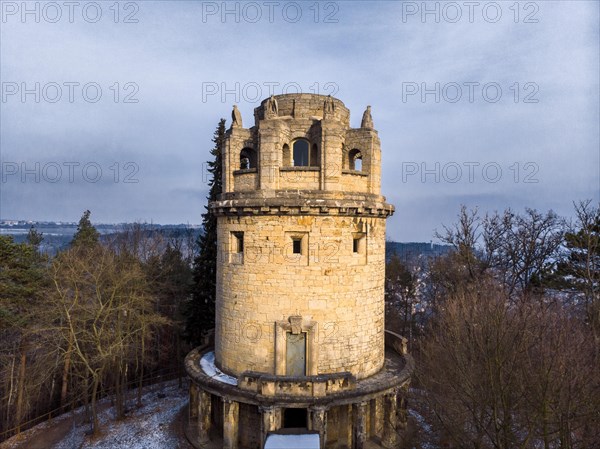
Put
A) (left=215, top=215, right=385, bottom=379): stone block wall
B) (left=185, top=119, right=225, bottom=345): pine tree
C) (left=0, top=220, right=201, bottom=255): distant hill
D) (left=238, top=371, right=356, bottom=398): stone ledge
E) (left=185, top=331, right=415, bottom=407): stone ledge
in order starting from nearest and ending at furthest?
(left=185, top=331, right=415, bottom=407): stone ledge, (left=238, top=371, right=356, bottom=398): stone ledge, (left=215, top=215, right=385, bottom=379): stone block wall, (left=185, top=119, right=225, bottom=345): pine tree, (left=0, top=220, right=201, bottom=255): distant hill

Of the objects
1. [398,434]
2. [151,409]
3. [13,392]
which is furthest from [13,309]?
[398,434]

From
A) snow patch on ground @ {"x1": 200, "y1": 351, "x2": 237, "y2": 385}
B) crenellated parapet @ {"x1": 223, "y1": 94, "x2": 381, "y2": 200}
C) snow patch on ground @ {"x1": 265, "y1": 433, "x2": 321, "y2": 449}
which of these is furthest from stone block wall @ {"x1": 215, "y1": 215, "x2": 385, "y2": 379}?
snow patch on ground @ {"x1": 265, "y1": 433, "x2": 321, "y2": 449}

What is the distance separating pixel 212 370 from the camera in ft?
52.0

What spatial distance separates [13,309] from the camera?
19266 millimetres

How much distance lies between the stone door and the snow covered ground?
19.8 ft

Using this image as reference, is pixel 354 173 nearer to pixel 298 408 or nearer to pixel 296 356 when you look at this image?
pixel 296 356

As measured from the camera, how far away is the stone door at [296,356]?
14.4 m

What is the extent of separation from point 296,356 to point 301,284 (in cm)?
285

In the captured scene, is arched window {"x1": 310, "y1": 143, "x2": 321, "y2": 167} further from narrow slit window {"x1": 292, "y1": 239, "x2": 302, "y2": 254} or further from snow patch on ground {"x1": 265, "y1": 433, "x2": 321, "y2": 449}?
snow patch on ground {"x1": 265, "y1": 433, "x2": 321, "y2": 449}

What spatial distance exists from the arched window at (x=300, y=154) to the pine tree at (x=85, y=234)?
891 inches

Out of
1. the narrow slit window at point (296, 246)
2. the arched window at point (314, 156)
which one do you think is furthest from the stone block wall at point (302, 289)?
the arched window at point (314, 156)

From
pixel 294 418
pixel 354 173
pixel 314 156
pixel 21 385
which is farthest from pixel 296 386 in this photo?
pixel 21 385

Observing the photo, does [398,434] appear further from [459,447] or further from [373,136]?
[373,136]

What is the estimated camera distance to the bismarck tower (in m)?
14.1
